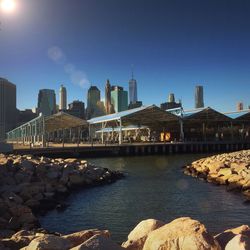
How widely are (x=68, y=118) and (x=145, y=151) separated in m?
18.4

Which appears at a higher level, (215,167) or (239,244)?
(215,167)

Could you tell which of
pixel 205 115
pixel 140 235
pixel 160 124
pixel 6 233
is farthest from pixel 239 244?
pixel 160 124

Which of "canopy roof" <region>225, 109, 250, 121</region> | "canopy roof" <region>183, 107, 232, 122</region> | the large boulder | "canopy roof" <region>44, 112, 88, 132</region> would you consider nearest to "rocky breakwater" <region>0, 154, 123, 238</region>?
the large boulder

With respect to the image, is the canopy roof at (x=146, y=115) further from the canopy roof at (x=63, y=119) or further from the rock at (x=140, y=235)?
the rock at (x=140, y=235)

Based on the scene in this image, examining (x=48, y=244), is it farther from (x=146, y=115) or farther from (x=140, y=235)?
(x=146, y=115)

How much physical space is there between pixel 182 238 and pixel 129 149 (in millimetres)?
64552

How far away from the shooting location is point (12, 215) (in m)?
17.7

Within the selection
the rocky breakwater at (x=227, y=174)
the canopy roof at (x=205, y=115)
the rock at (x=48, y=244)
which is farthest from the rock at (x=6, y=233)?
the canopy roof at (x=205, y=115)

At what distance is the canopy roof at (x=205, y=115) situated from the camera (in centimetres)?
8444

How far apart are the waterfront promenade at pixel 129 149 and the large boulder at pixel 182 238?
52.2 meters

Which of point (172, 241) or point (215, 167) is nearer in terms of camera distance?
point (172, 241)

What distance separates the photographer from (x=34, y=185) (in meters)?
25.9

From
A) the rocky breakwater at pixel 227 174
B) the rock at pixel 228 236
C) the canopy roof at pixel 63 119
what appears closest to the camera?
the rock at pixel 228 236

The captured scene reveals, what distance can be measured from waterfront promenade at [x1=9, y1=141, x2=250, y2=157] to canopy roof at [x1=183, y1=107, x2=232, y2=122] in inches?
238
